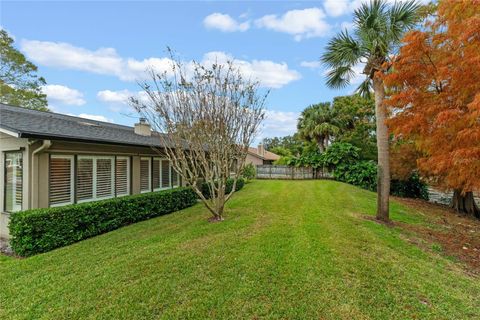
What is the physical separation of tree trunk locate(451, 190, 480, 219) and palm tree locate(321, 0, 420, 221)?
30.5 feet

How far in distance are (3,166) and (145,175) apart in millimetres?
4425

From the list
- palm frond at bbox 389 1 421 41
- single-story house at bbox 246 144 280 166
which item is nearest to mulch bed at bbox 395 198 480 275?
palm frond at bbox 389 1 421 41

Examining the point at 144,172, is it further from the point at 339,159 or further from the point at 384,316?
the point at 339,159

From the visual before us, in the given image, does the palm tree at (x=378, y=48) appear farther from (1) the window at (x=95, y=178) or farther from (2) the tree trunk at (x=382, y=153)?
(1) the window at (x=95, y=178)

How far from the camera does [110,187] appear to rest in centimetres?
880

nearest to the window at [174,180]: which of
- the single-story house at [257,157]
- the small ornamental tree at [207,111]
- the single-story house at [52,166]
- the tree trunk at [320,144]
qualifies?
the single-story house at [52,166]

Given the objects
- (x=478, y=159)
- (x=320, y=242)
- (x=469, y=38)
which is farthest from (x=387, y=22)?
(x=320, y=242)

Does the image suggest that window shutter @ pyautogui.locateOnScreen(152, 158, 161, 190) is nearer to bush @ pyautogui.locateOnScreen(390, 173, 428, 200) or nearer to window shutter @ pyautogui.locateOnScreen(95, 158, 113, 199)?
window shutter @ pyautogui.locateOnScreen(95, 158, 113, 199)

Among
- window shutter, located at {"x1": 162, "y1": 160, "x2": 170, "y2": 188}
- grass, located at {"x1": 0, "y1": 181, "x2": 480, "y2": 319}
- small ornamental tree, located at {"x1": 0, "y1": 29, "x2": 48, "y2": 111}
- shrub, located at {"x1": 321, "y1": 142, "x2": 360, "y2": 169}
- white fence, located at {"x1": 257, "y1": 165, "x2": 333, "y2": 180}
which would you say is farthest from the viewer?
white fence, located at {"x1": 257, "y1": 165, "x2": 333, "y2": 180}

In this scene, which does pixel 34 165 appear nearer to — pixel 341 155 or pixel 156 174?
pixel 156 174

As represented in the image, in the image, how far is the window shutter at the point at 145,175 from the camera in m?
10.4

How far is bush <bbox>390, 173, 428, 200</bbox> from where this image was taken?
1778cm

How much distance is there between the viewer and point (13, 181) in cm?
697

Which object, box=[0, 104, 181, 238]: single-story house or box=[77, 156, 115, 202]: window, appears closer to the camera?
box=[0, 104, 181, 238]: single-story house
